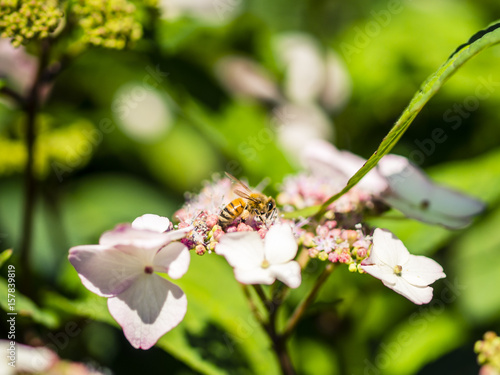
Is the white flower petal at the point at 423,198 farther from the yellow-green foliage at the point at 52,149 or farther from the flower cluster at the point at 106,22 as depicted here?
the yellow-green foliage at the point at 52,149

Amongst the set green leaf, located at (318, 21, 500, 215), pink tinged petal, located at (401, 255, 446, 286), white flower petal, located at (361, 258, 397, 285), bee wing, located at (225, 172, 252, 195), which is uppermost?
green leaf, located at (318, 21, 500, 215)

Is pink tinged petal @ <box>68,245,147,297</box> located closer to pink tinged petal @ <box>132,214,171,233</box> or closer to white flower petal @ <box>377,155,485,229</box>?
pink tinged petal @ <box>132,214,171,233</box>

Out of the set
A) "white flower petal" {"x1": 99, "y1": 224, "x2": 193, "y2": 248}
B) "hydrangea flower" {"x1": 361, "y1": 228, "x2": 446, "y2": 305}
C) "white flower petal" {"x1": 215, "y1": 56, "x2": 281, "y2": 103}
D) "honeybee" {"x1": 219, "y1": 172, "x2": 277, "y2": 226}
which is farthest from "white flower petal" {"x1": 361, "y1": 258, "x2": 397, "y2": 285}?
"white flower petal" {"x1": 215, "y1": 56, "x2": 281, "y2": 103}

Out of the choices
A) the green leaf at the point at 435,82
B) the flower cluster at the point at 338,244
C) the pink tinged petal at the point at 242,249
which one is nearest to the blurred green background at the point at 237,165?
the flower cluster at the point at 338,244

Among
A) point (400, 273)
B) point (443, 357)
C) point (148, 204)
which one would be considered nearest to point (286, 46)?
point (148, 204)

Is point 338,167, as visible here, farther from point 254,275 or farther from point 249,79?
point 249,79

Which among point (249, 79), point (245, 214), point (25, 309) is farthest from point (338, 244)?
point (249, 79)
